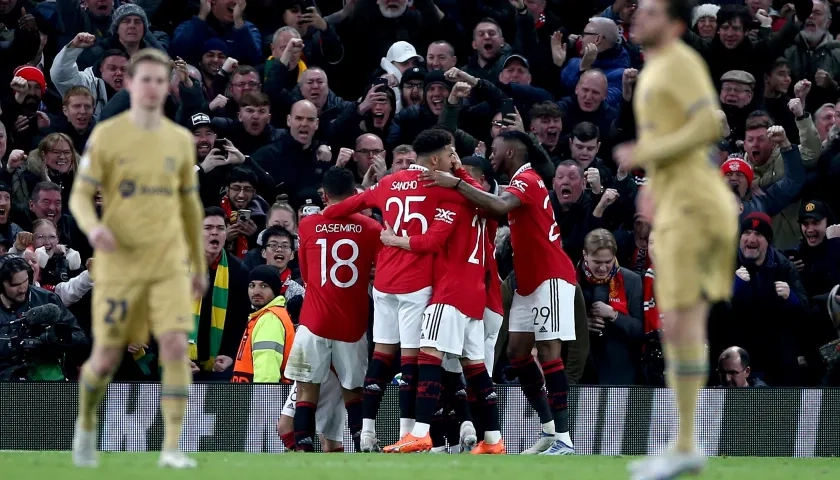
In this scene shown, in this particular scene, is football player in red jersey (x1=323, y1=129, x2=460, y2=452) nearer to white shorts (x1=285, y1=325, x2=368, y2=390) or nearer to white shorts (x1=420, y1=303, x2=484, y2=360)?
white shorts (x1=420, y1=303, x2=484, y2=360)

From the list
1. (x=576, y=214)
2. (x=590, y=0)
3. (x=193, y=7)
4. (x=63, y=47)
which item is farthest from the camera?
(x=590, y=0)

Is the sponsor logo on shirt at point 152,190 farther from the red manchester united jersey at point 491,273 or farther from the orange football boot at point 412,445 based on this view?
the red manchester united jersey at point 491,273

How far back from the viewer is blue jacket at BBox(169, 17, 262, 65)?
1659 cm

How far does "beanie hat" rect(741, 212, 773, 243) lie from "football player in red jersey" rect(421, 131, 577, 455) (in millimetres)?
2746

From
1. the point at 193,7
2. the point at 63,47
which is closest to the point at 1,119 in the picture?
the point at 63,47

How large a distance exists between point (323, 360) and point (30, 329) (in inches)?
95.2

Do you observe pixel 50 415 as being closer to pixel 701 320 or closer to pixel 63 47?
pixel 63 47

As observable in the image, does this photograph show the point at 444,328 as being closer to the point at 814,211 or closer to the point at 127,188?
the point at 127,188

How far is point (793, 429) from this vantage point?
40.3 feet

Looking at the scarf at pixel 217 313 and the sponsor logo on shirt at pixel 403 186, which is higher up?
the sponsor logo on shirt at pixel 403 186

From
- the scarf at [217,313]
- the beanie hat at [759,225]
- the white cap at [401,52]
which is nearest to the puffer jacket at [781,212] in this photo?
the beanie hat at [759,225]

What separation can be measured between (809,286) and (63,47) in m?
8.29

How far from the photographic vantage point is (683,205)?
7.22 meters

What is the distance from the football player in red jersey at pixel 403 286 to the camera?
1145 centimetres
